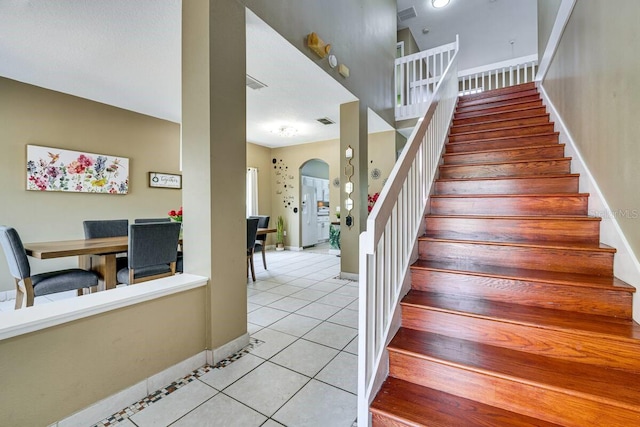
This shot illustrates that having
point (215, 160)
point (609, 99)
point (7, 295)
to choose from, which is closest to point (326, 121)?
point (215, 160)

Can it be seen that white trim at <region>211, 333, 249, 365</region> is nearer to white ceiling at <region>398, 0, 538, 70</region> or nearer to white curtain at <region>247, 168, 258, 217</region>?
white curtain at <region>247, 168, 258, 217</region>

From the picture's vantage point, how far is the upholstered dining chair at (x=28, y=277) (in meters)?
2.21

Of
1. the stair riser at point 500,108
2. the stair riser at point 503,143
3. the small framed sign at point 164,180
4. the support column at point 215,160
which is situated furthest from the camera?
the small framed sign at point 164,180

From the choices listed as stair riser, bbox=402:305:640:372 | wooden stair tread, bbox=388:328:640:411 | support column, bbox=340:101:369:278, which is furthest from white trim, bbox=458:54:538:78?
wooden stair tread, bbox=388:328:640:411

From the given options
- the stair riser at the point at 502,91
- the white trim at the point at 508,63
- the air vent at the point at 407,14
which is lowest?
the stair riser at the point at 502,91

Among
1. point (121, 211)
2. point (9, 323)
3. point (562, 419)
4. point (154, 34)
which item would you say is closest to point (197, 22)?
point (154, 34)

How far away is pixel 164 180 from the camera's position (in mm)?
5066

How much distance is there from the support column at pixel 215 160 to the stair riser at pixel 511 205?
171cm

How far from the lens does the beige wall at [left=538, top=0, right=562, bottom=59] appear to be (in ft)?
9.61

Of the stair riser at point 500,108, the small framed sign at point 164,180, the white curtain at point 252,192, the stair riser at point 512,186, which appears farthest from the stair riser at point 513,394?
the white curtain at point 252,192

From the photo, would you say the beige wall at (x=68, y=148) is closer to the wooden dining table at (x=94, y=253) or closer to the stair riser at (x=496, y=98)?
the wooden dining table at (x=94, y=253)

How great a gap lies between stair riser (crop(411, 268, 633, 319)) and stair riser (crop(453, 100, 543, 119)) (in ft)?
9.40

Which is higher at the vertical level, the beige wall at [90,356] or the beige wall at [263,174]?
the beige wall at [263,174]

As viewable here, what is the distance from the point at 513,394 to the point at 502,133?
9.35 ft
